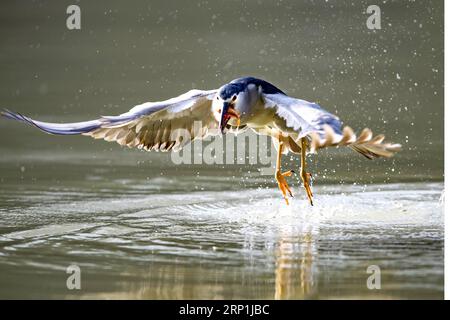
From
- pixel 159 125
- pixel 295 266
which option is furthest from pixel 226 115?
pixel 295 266

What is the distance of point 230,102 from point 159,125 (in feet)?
1.78

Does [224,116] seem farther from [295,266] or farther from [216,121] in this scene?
[295,266]

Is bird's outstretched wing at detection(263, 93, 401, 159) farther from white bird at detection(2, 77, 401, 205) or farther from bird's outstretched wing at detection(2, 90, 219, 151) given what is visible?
bird's outstretched wing at detection(2, 90, 219, 151)

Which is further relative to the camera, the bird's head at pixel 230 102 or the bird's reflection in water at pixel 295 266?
the bird's head at pixel 230 102

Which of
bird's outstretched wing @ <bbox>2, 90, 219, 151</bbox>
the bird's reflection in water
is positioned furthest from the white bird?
the bird's reflection in water

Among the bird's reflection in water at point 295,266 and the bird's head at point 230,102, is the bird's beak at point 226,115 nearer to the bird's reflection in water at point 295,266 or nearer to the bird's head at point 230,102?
the bird's head at point 230,102

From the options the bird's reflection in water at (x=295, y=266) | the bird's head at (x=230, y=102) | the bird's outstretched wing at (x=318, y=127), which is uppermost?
the bird's head at (x=230, y=102)

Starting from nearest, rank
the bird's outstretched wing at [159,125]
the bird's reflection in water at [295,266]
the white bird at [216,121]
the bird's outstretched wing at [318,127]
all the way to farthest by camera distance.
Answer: the bird's reflection in water at [295,266] < the bird's outstretched wing at [318,127] < the white bird at [216,121] < the bird's outstretched wing at [159,125]

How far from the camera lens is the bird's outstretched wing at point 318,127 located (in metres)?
4.59

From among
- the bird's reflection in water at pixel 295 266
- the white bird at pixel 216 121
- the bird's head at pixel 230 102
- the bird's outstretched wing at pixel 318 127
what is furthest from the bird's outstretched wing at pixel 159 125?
the bird's reflection in water at pixel 295 266

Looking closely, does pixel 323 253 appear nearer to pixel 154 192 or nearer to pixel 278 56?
pixel 154 192

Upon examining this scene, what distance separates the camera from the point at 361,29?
12312mm

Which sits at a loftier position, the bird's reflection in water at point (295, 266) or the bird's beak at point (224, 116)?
the bird's beak at point (224, 116)

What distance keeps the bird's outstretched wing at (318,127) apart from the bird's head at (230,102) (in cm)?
14
